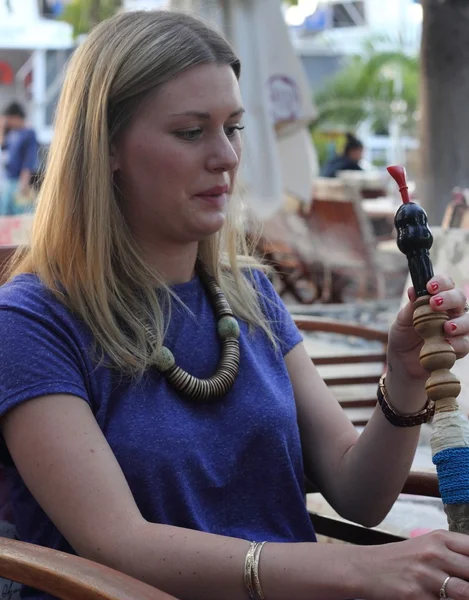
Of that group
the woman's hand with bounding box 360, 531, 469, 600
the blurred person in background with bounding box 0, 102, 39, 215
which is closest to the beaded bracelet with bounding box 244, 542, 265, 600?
the woman's hand with bounding box 360, 531, 469, 600

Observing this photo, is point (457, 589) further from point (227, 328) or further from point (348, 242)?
point (348, 242)

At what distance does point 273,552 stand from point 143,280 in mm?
569

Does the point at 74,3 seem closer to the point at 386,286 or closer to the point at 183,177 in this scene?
the point at 386,286

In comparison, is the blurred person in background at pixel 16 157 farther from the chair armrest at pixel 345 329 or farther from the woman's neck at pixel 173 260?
the woman's neck at pixel 173 260

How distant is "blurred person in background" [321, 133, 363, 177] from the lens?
1295 cm

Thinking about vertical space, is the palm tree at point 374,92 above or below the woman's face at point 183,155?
above

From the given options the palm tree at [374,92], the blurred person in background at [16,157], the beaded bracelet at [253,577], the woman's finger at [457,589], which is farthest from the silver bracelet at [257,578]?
the palm tree at [374,92]

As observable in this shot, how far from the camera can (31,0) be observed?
23547 mm

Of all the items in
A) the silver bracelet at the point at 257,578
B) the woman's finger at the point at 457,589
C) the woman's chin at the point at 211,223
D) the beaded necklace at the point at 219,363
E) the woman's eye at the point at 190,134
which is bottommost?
the silver bracelet at the point at 257,578

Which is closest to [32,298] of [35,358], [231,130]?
[35,358]

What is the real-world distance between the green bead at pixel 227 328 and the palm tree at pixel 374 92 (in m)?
23.9

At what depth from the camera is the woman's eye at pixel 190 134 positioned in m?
1.63

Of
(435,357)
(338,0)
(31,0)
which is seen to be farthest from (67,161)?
(338,0)

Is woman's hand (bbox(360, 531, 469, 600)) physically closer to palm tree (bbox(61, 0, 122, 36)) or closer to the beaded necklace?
the beaded necklace
